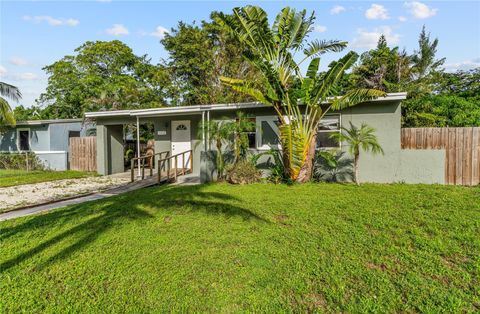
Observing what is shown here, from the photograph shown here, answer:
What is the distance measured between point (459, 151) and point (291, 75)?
5.76 meters

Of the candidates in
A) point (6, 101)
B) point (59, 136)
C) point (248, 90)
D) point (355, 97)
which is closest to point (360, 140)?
point (355, 97)

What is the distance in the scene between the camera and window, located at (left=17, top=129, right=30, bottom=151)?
17.1 meters

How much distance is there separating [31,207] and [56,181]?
16.4 ft

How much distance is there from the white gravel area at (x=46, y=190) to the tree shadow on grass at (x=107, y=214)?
207cm

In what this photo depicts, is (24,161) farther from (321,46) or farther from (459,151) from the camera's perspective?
(459,151)

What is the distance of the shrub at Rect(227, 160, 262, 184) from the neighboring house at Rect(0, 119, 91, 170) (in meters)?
11.2

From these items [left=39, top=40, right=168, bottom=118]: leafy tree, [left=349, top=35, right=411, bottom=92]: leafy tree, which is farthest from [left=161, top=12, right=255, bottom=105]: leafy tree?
[left=349, top=35, right=411, bottom=92]: leafy tree

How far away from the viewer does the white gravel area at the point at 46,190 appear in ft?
25.1

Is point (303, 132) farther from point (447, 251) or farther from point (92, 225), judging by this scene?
point (92, 225)

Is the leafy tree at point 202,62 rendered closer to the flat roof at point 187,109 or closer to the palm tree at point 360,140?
the flat roof at point 187,109

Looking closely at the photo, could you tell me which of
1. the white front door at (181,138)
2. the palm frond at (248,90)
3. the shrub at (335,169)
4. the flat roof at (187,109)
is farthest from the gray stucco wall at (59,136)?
the shrub at (335,169)

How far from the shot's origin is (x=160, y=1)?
9633mm

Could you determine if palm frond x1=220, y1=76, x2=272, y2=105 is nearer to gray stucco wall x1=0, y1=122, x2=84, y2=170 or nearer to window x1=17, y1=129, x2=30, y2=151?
gray stucco wall x1=0, y1=122, x2=84, y2=170

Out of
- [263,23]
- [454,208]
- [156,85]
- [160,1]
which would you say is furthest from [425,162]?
[156,85]
